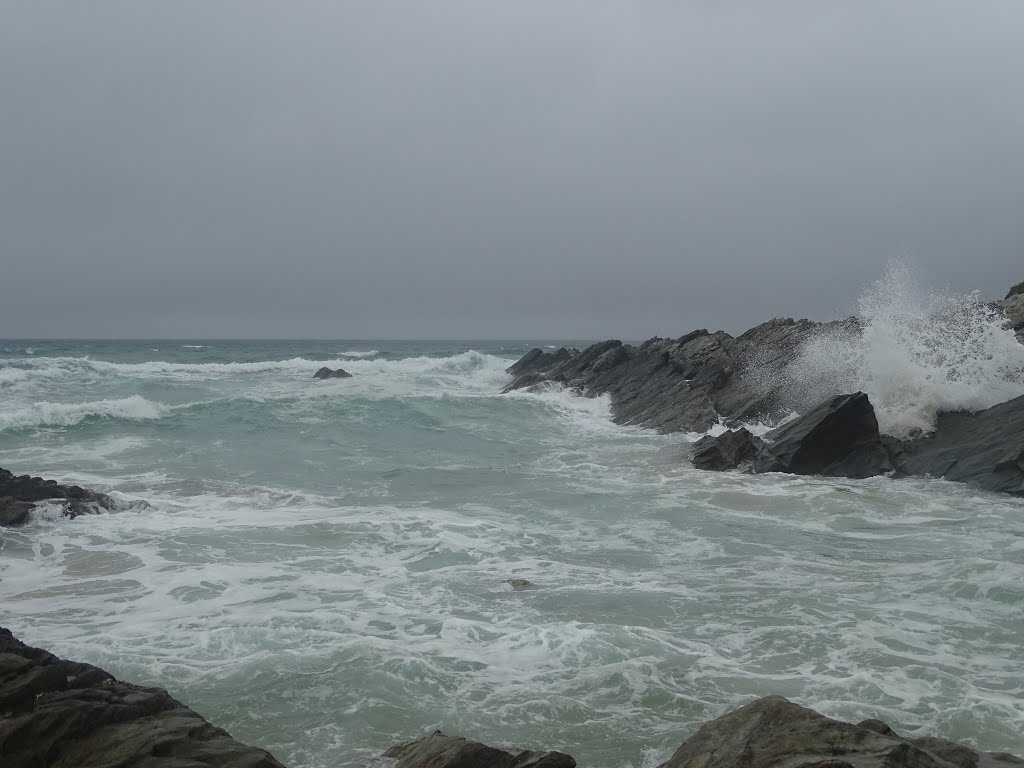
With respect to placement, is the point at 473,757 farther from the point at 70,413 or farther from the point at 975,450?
the point at 70,413

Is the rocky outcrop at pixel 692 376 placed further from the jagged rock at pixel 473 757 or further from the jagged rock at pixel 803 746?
the jagged rock at pixel 473 757

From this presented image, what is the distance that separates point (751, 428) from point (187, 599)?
16189mm

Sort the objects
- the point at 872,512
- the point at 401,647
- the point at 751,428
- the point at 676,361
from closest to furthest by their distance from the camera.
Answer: the point at 401,647 → the point at 872,512 → the point at 751,428 → the point at 676,361

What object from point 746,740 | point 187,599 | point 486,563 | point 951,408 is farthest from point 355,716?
point 951,408

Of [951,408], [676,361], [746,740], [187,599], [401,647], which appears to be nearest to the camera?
[746,740]

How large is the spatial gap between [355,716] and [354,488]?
31.2 feet

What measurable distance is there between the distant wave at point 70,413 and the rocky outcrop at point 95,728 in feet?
64.1

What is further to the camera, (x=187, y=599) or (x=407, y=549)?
(x=407, y=549)

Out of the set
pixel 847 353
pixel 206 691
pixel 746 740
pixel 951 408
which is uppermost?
pixel 847 353

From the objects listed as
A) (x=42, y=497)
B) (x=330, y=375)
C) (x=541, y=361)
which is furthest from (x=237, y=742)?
(x=330, y=375)

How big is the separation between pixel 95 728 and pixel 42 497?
8655mm

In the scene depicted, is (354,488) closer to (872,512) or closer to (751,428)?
(872,512)

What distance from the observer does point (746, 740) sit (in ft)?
13.9

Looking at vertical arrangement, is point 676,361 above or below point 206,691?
above
